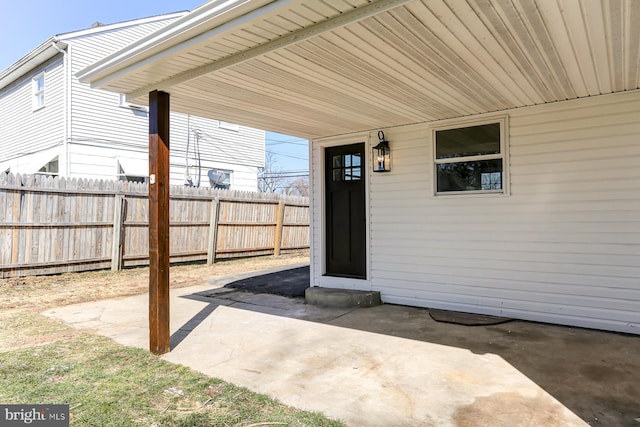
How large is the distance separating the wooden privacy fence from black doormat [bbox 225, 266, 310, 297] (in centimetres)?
237

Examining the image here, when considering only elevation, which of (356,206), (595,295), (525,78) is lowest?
(595,295)

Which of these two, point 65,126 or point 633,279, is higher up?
point 65,126

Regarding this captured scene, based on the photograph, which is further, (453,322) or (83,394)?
(453,322)

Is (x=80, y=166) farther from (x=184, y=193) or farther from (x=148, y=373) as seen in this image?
(x=148, y=373)

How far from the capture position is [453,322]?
4.10m

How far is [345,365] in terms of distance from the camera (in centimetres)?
295

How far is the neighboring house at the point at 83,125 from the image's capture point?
9438 millimetres

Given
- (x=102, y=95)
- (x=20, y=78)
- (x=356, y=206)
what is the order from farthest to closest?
(x=20, y=78)
(x=102, y=95)
(x=356, y=206)

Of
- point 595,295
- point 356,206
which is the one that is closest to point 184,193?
point 356,206

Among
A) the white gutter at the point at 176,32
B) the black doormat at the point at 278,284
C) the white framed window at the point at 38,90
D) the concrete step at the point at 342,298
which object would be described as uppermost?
the white framed window at the point at 38,90

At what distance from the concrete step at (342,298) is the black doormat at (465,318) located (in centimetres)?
76

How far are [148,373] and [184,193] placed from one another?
6358 mm

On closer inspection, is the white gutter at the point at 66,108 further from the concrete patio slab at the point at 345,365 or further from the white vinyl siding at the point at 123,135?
the concrete patio slab at the point at 345,365

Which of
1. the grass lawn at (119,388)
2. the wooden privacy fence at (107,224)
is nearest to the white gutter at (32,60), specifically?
the wooden privacy fence at (107,224)
